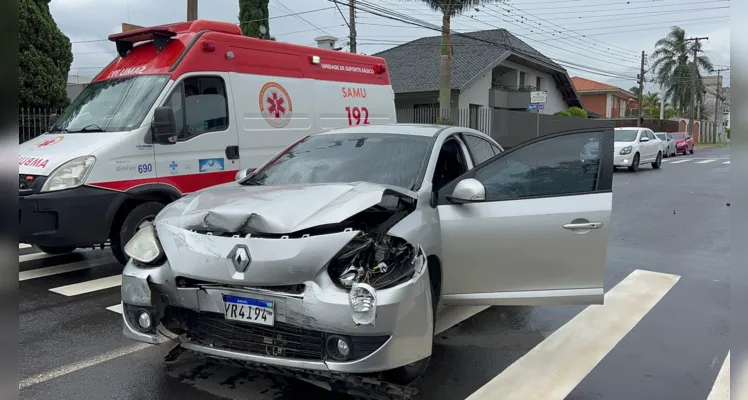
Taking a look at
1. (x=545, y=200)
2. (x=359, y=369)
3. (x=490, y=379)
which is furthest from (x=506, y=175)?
(x=359, y=369)

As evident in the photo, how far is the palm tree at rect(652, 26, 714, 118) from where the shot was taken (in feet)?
196

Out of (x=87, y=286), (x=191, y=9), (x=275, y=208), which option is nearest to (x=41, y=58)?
(x=191, y=9)

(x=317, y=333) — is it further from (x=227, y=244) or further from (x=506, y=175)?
(x=506, y=175)

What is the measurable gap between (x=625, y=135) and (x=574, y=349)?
20122 millimetres

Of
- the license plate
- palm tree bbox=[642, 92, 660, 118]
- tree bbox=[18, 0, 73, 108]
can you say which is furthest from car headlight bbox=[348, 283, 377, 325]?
palm tree bbox=[642, 92, 660, 118]

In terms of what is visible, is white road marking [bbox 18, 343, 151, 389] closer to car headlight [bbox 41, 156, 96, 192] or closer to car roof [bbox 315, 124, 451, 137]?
car headlight [bbox 41, 156, 96, 192]

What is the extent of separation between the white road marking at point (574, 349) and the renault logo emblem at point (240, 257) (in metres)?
1.63

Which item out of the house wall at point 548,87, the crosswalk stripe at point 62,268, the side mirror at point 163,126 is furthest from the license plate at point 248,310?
the house wall at point 548,87

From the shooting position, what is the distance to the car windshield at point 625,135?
72.9 feet

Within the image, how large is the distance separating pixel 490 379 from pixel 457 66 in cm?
2983

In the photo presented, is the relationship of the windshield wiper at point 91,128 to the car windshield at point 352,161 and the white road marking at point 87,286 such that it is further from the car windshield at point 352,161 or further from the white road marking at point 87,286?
the car windshield at point 352,161

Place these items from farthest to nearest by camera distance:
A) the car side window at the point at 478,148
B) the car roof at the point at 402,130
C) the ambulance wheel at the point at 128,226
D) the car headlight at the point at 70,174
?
the ambulance wheel at the point at 128,226 → the car headlight at the point at 70,174 → the car side window at the point at 478,148 → the car roof at the point at 402,130

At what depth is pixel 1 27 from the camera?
48.7 inches

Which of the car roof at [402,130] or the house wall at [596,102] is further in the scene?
the house wall at [596,102]
